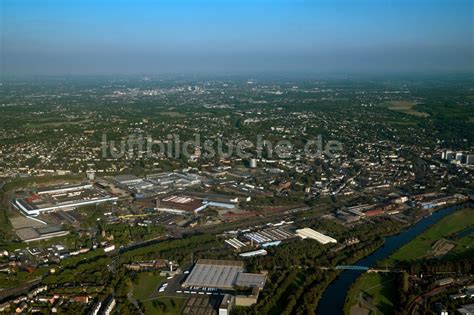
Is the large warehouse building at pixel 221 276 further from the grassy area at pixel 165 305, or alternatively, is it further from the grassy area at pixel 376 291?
the grassy area at pixel 376 291

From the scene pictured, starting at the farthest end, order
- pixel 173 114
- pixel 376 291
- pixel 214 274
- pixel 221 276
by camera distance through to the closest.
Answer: pixel 173 114 < pixel 214 274 < pixel 221 276 < pixel 376 291

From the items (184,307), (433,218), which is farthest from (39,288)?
(433,218)

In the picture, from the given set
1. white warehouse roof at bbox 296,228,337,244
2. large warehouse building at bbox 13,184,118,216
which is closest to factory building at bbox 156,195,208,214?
large warehouse building at bbox 13,184,118,216

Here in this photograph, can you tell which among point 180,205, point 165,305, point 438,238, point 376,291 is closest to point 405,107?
point 438,238

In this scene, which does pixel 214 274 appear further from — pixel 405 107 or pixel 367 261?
pixel 405 107

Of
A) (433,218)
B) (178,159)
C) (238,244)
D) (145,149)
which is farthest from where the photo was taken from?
(145,149)

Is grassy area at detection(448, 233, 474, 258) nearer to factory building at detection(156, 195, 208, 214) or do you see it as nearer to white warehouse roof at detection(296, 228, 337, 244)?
white warehouse roof at detection(296, 228, 337, 244)

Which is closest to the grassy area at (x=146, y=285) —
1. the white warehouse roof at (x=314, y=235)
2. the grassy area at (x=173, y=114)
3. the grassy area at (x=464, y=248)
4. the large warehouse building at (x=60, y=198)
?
the white warehouse roof at (x=314, y=235)

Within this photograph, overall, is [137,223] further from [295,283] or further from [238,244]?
[295,283]
